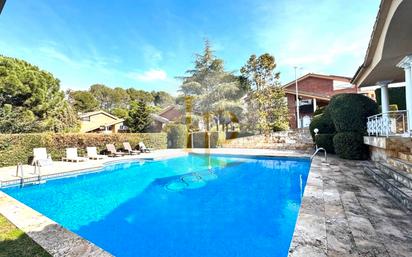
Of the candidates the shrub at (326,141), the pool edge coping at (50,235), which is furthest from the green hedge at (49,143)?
the shrub at (326,141)

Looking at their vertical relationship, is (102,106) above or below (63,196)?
above

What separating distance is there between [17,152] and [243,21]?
16403mm

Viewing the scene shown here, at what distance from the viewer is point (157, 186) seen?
9102 mm

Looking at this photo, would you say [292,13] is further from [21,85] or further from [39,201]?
[21,85]

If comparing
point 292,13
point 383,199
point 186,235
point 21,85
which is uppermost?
point 292,13

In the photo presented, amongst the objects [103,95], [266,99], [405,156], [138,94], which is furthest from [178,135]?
[103,95]

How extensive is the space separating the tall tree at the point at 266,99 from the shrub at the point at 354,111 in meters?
10.5

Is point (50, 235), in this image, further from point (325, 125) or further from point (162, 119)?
point (162, 119)

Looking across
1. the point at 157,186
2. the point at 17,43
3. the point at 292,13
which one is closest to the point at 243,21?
the point at 292,13

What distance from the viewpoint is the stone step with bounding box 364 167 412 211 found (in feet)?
14.5

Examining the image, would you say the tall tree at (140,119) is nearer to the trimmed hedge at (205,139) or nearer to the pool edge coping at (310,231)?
the trimmed hedge at (205,139)

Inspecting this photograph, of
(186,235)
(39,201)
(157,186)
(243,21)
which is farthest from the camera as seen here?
(243,21)

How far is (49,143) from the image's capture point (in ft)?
43.6

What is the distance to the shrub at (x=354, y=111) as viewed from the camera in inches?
411
